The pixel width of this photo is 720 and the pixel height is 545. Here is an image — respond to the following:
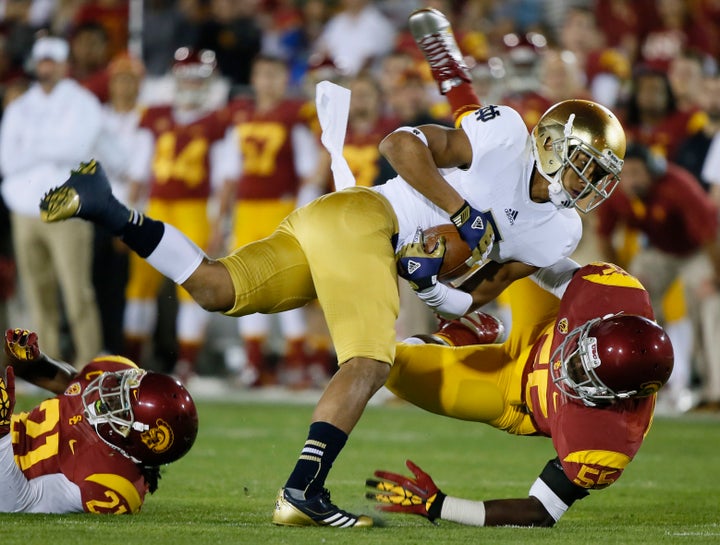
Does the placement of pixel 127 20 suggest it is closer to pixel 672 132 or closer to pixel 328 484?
pixel 672 132

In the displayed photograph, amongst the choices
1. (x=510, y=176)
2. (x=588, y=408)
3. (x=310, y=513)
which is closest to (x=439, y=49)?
(x=510, y=176)

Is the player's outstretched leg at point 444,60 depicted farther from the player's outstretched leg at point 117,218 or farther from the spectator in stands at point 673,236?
the spectator in stands at point 673,236

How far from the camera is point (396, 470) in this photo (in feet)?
19.1

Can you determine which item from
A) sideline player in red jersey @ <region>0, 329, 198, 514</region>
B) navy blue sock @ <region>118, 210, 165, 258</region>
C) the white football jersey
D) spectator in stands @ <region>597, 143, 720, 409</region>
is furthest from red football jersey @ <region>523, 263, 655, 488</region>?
spectator in stands @ <region>597, 143, 720, 409</region>

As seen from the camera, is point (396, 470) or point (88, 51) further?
point (88, 51)

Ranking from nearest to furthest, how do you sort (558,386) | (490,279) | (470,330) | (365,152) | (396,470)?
(558,386) → (490,279) → (470,330) → (396,470) → (365,152)

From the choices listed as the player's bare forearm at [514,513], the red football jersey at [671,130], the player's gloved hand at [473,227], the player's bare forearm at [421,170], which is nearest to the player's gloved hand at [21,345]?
the player's bare forearm at [421,170]

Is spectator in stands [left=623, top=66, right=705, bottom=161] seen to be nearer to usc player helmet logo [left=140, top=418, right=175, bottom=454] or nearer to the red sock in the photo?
the red sock

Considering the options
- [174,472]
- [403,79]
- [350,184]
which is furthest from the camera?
[403,79]

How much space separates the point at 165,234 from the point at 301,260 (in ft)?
1.57

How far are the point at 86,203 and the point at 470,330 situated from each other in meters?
1.63

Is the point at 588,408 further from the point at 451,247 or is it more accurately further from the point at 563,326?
the point at 451,247

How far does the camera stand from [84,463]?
4305mm

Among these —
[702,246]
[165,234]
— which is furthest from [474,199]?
[702,246]
